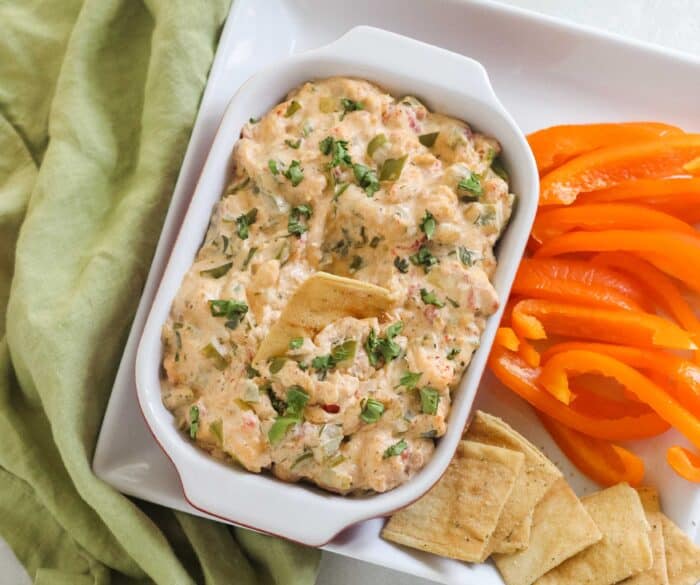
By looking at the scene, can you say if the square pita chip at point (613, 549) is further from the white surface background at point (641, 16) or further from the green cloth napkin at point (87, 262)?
the white surface background at point (641, 16)

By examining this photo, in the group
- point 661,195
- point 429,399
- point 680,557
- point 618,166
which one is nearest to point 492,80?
point 618,166

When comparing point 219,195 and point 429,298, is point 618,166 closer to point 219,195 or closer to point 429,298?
point 429,298

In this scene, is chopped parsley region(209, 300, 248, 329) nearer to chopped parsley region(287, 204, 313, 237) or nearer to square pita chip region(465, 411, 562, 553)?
chopped parsley region(287, 204, 313, 237)

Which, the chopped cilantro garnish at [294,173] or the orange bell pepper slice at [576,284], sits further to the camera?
the orange bell pepper slice at [576,284]

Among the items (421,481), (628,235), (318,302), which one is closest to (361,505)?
(421,481)

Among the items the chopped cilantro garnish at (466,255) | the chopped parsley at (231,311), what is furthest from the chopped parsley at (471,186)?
the chopped parsley at (231,311)

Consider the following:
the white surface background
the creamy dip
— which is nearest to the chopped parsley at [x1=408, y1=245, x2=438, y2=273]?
the creamy dip
